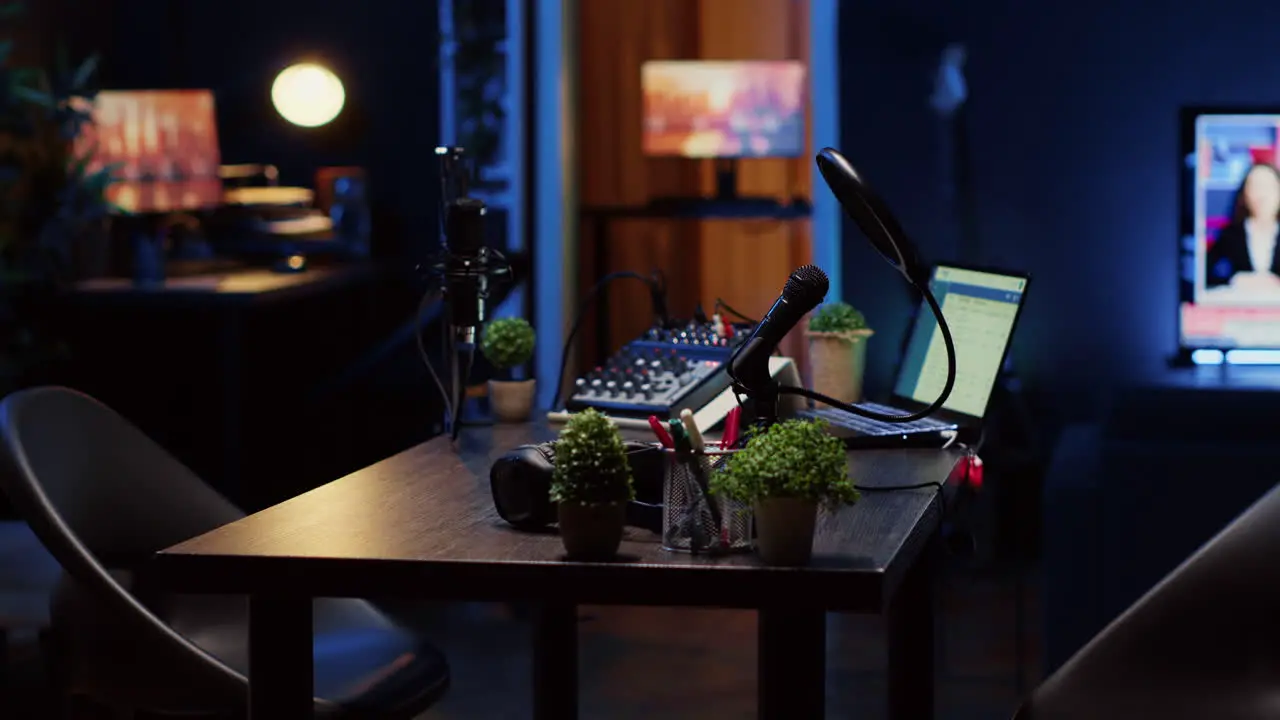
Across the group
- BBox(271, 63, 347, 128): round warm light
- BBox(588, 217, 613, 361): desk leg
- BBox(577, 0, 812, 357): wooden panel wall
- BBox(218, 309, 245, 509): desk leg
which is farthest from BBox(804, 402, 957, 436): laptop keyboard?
BBox(577, 0, 812, 357): wooden panel wall

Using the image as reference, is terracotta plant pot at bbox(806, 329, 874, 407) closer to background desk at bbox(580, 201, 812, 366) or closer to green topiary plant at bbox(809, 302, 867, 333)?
green topiary plant at bbox(809, 302, 867, 333)

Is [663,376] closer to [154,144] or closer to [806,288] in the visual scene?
[806,288]

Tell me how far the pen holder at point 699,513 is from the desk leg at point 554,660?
909mm

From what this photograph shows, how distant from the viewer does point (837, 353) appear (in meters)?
2.99

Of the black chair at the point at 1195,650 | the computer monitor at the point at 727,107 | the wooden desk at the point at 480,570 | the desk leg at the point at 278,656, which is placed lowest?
the black chair at the point at 1195,650

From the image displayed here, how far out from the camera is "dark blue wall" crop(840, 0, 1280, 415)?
19.9ft

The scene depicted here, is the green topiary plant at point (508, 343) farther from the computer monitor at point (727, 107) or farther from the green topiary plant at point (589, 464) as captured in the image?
the computer monitor at point (727, 107)

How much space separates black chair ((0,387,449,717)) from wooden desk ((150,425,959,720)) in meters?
0.33

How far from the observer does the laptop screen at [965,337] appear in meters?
2.75

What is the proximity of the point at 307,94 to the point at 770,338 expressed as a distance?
4.79 meters

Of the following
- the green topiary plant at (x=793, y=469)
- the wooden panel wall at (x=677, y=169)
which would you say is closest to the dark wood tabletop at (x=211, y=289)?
the wooden panel wall at (x=677, y=169)

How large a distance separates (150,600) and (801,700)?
1441mm

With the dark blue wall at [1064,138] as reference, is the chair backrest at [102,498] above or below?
below

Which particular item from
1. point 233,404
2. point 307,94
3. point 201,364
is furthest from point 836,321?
point 307,94
